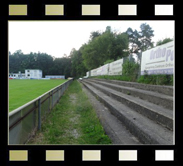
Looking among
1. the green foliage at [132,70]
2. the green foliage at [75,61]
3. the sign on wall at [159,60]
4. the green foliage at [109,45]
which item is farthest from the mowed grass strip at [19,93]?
the green foliage at [132,70]

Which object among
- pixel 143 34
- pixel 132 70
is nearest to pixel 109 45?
pixel 132 70

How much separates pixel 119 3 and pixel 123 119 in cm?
206

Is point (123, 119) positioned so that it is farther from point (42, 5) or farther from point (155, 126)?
point (42, 5)

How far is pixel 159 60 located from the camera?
4.40 meters

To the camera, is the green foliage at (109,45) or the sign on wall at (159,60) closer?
the sign on wall at (159,60)

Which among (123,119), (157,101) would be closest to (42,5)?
(123,119)

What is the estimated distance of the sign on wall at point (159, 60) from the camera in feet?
12.2

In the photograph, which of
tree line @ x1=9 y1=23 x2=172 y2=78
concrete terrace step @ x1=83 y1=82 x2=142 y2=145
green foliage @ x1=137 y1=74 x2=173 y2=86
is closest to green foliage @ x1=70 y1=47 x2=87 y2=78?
tree line @ x1=9 y1=23 x2=172 y2=78

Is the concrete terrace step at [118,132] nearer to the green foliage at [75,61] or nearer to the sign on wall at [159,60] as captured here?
the sign on wall at [159,60]

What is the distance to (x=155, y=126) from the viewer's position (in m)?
2.32

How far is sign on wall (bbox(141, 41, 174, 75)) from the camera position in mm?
3719

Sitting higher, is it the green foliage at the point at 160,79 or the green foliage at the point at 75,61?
the green foliage at the point at 75,61

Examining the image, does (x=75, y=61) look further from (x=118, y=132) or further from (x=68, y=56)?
(x=118, y=132)

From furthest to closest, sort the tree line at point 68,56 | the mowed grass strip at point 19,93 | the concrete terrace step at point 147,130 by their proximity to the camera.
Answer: the mowed grass strip at point 19,93 → the tree line at point 68,56 → the concrete terrace step at point 147,130
